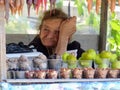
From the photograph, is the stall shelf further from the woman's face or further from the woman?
the woman's face

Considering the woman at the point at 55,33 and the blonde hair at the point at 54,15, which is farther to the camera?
the blonde hair at the point at 54,15

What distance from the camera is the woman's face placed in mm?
3154

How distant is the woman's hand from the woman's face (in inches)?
3.0

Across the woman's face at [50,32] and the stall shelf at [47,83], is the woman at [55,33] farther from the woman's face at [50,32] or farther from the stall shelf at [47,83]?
the stall shelf at [47,83]

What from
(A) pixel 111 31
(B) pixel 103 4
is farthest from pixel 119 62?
(A) pixel 111 31

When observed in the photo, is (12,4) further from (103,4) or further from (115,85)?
(103,4)

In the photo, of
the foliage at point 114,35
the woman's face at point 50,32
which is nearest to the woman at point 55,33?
the woman's face at point 50,32

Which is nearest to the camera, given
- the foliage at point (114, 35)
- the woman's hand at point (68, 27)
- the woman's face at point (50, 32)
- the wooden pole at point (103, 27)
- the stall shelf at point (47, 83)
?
the stall shelf at point (47, 83)

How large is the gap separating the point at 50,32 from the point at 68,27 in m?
0.21

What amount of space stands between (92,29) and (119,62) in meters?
2.58

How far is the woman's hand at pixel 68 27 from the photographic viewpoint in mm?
3024

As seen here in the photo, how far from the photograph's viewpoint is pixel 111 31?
4441mm

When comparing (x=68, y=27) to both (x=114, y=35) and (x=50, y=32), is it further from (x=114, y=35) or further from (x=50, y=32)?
(x=114, y=35)

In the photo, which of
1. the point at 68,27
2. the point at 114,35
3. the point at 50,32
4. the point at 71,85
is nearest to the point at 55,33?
the point at 50,32
